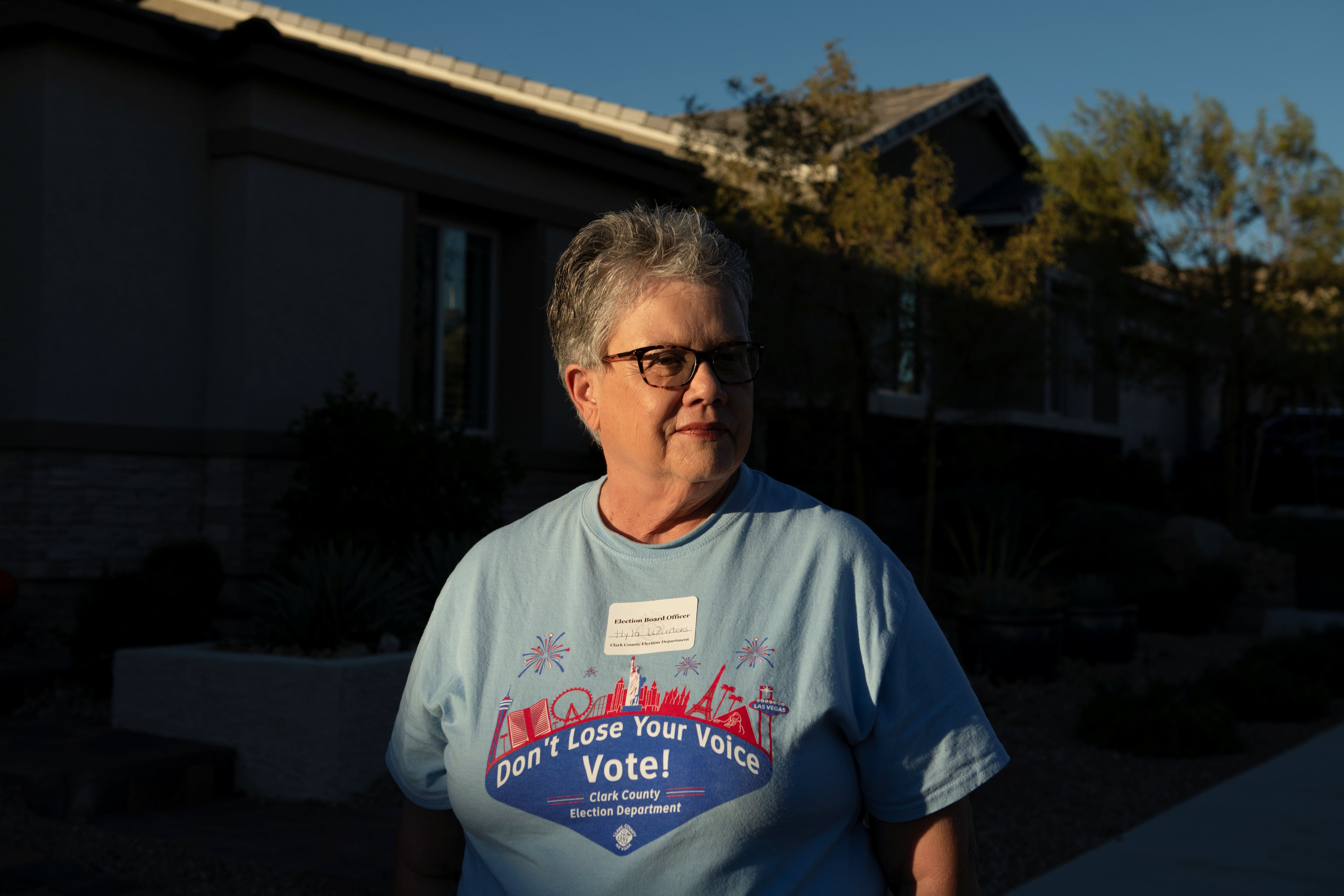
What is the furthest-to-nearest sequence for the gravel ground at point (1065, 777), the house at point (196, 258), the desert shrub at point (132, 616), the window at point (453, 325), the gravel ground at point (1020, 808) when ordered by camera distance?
the window at point (453, 325)
the house at point (196, 258)
the desert shrub at point (132, 616)
the gravel ground at point (1065, 777)
the gravel ground at point (1020, 808)

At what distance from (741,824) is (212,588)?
6562mm

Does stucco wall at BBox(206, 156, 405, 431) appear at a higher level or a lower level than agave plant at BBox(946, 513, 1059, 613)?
higher

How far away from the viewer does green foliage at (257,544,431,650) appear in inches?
223

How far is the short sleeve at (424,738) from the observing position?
6.50ft

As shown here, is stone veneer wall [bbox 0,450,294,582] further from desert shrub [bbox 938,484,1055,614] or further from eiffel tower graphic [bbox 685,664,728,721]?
eiffel tower graphic [bbox 685,664,728,721]

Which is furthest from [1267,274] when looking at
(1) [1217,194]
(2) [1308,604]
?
(2) [1308,604]

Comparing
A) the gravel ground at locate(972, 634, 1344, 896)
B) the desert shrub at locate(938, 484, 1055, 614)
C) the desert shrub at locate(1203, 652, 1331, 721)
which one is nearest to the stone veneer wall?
the gravel ground at locate(972, 634, 1344, 896)

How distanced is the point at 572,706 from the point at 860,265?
25.4 ft

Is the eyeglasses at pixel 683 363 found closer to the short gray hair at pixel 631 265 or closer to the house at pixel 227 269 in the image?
the short gray hair at pixel 631 265

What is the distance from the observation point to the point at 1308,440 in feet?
73.3

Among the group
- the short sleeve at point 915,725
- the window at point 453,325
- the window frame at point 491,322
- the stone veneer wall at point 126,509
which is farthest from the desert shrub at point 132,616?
the short sleeve at point 915,725

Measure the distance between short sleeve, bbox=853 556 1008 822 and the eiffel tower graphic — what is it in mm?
219

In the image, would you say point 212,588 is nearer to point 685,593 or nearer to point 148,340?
point 148,340

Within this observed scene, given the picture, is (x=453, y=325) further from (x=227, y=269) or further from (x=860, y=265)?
(x=860, y=265)
